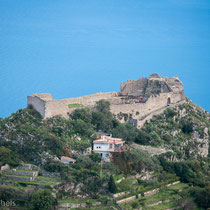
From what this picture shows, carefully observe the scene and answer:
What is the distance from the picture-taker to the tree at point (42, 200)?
47.7 m

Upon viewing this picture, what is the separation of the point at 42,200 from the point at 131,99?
20.5 m

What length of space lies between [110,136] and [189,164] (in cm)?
755

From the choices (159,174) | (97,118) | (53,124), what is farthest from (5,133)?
(159,174)

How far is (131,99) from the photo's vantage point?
65.2 metres

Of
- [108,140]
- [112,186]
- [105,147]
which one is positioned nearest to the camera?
[112,186]

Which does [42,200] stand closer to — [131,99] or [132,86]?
[131,99]

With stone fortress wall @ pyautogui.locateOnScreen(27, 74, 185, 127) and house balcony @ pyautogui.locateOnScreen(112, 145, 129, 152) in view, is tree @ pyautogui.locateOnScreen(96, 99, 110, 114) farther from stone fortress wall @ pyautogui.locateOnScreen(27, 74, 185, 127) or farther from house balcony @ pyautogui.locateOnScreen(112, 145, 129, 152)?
house balcony @ pyautogui.locateOnScreen(112, 145, 129, 152)

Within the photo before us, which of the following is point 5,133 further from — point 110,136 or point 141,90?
point 141,90

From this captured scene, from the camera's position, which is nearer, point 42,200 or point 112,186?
point 42,200

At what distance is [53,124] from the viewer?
2196 inches

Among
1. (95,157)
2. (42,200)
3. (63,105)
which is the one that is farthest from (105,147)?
(42,200)

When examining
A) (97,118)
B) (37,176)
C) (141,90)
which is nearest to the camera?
(37,176)

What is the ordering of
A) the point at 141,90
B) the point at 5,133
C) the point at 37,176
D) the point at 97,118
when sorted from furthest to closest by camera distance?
the point at 141,90, the point at 97,118, the point at 5,133, the point at 37,176

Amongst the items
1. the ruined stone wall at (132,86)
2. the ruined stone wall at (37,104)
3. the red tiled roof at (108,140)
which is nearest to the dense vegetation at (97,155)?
the ruined stone wall at (37,104)
